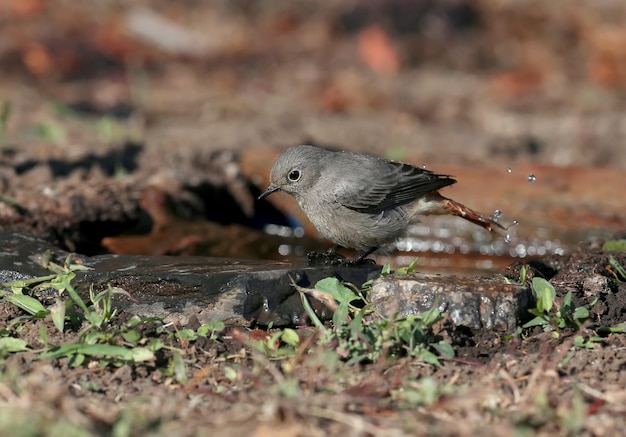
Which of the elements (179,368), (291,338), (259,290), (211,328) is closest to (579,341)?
(291,338)

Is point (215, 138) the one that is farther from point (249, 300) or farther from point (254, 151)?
point (249, 300)

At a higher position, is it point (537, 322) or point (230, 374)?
point (537, 322)

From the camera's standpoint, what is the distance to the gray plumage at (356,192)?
19.4 feet

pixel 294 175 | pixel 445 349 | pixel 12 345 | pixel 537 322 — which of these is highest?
pixel 294 175

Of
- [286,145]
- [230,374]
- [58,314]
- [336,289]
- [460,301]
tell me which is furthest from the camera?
[286,145]

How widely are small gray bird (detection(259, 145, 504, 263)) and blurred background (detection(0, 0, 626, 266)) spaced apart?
0.91 meters

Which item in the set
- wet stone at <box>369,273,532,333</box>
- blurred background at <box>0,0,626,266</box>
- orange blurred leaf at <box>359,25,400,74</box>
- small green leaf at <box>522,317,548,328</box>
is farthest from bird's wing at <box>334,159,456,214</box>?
orange blurred leaf at <box>359,25,400,74</box>

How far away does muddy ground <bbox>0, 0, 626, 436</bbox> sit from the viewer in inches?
141

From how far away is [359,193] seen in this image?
591 centimetres

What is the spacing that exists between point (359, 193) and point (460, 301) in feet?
5.41

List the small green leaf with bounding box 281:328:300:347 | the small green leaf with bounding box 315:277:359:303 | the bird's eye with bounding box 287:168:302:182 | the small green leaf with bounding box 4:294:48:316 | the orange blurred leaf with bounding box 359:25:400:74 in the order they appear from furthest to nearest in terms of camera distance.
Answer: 1. the orange blurred leaf with bounding box 359:25:400:74
2. the bird's eye with bounding box 287:168:302:182
3. the small green leaf with bounding box 315:277:359:303
4. the small green leaf with bounding box 4:294:48:316
5. the small green leaf with bounding box 281:328:300:347

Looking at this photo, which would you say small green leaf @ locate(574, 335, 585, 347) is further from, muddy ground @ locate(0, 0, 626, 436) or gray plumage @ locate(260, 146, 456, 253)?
gray plumage @ locate(260, 146, 456, 253)

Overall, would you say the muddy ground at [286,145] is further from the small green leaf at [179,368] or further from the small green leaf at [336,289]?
the small green leaf at [336,289]

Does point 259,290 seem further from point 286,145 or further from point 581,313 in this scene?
point 286,145
